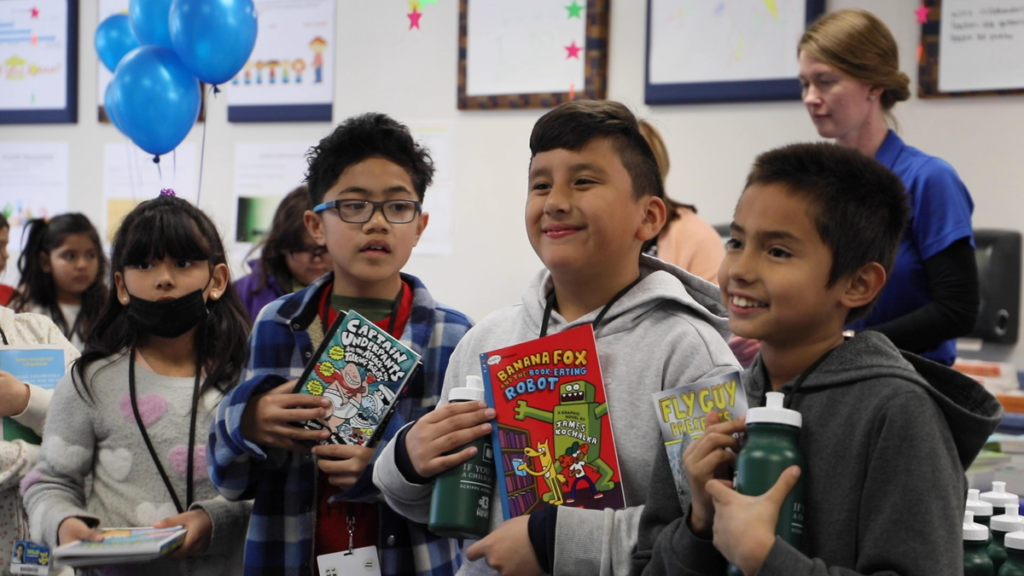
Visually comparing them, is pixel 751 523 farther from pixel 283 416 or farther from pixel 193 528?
pixel 193 528

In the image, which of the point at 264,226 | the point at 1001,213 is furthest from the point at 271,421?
the point at 264,226

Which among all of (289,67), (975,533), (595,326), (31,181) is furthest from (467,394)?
(31,181)

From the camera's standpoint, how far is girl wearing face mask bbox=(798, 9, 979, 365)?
1.88m

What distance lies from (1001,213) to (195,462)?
2.79 meters

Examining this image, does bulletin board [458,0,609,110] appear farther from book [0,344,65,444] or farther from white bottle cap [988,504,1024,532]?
white bottle cap [988,504,1024,532]

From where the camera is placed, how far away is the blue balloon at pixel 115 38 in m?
4.04

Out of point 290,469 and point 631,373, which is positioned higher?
point 631,373

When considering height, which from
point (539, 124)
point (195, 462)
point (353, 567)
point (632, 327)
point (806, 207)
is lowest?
point (353, 567)

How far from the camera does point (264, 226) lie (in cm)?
463

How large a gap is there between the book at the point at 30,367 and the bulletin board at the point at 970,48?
9.72 ft

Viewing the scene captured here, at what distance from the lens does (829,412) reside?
1.04 m

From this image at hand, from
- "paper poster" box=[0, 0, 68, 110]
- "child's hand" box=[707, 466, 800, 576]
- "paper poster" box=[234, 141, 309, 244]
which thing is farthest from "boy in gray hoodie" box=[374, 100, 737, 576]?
"paper poster" box=[0, 0, 68, 110]

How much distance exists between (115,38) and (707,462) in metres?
3.86

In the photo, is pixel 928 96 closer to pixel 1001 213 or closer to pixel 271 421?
pixel 1001 213
